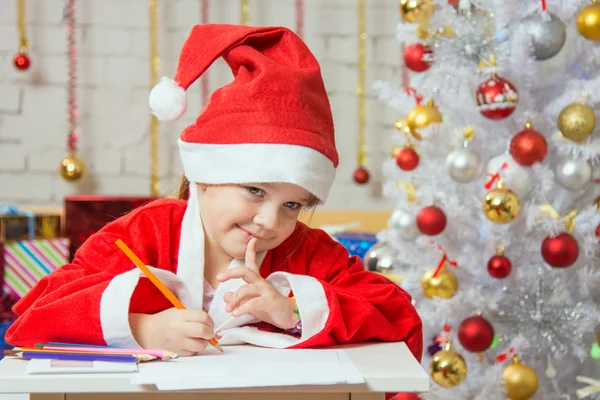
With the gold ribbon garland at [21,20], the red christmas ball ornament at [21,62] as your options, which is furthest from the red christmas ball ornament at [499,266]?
the gold ribbon garland at [21,20]

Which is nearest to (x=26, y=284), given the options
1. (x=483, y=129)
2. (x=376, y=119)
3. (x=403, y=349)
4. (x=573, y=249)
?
(x=376, y=119)

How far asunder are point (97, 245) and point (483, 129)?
3.75 ft

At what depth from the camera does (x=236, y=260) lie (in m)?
1.16

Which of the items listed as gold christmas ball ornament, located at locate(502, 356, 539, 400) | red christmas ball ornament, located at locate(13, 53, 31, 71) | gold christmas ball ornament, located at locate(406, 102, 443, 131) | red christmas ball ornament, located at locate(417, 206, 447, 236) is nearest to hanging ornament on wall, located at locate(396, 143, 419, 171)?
gold christmas ball ornament, located at locate(406, 102, 443, 131)

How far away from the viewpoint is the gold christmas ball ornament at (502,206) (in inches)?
68.2

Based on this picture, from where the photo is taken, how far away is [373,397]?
840 millimetres

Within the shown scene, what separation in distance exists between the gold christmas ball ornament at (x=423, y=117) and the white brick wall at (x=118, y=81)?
890 millimetres

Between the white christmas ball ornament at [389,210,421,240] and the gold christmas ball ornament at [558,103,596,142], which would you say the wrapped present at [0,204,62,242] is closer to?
the white christmas ball ornament at [389,210,421,240]

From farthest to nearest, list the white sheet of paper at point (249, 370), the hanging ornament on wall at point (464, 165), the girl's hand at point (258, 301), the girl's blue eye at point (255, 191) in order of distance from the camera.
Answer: the hanging ornament on wall at point (464, 165), the girl's blue eye at point (255, 191), the girl's hand at point (258, 301), the white sheet of paper at point (249, 370)

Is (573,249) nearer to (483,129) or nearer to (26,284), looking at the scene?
(483,129)

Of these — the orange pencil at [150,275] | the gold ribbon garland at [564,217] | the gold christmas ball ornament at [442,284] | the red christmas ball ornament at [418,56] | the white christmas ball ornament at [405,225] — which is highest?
the red christmas ball ornament at [418,56]

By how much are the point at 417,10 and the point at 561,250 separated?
2.15 feet

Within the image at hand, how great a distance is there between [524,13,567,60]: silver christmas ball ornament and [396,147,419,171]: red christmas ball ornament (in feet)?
1.33

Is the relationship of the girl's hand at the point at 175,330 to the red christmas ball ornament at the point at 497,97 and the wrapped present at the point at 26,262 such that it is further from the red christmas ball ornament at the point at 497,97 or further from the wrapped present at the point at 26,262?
the wrapped present at the point at 26,262
